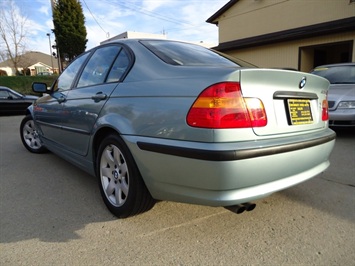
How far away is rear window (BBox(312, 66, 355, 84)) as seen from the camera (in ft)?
20.7

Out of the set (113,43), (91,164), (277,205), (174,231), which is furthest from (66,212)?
(277,205)

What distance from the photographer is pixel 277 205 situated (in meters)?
2.75

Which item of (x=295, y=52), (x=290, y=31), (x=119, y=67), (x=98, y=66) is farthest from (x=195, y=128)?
(x=290, y=31)

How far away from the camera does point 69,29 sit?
35031 mm

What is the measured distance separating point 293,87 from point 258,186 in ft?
2.66

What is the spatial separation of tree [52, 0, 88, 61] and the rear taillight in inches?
1438

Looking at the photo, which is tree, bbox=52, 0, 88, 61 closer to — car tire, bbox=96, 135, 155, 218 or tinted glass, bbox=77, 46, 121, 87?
tinted glass, bbox=77, 46, 121, 87

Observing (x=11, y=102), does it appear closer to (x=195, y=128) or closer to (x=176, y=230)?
(x=176, y=230)

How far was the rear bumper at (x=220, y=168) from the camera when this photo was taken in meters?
1.80

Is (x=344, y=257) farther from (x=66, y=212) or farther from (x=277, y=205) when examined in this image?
(x=66, y=212)

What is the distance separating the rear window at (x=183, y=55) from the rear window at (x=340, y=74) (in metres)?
4.72

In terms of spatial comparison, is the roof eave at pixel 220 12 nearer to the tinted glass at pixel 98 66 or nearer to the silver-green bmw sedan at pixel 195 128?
the tinted glass at pixel 98 66

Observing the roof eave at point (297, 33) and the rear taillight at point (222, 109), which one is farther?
the roof eave at point (297, 33)

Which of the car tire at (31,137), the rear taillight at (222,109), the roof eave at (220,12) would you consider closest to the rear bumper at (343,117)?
the rear taillight at (222,109)
